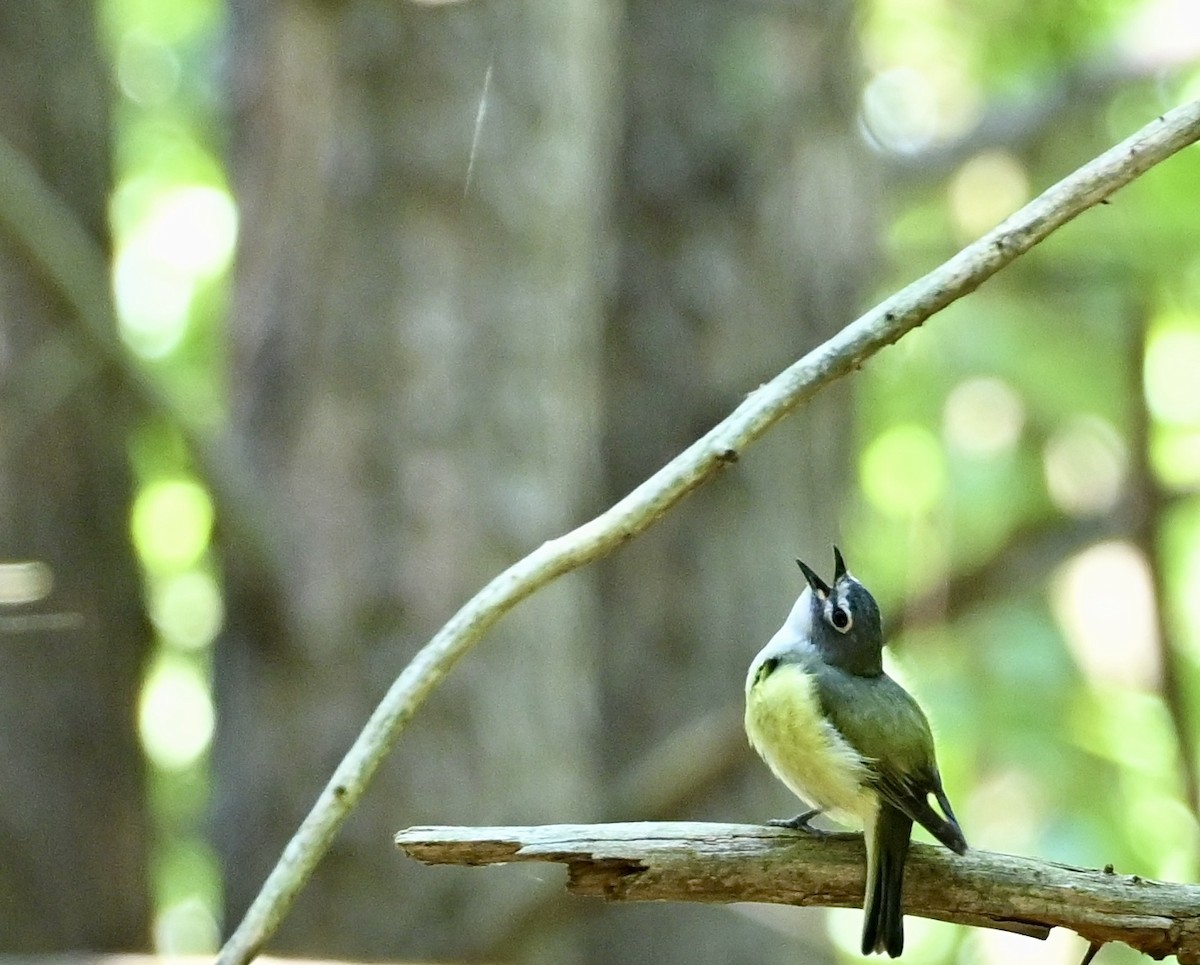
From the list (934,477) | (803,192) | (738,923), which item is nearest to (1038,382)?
(934,477)

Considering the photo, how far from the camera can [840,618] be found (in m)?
1.96

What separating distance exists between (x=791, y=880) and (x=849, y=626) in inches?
16.9

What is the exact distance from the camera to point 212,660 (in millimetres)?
3373

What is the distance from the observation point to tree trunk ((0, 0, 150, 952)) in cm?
380

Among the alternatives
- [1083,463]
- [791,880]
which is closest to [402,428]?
[791,880]

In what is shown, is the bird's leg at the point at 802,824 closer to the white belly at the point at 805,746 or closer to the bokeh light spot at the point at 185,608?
the white belly at the point at 805,746

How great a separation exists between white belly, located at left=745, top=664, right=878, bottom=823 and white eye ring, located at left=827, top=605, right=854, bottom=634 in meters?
0.08

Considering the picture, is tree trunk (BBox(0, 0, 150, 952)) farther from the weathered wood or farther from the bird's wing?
the weathered wood

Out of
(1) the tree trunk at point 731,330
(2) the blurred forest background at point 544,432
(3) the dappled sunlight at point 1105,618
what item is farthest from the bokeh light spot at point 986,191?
(3) the dappled sunlight at point 1105,618

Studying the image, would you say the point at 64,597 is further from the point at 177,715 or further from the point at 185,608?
the point at 177,715

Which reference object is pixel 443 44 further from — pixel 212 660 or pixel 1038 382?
pixel 1038 382

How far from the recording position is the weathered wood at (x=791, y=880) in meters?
1.40

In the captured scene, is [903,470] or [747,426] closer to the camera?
[747,426]

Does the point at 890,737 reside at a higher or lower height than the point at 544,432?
lower
